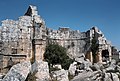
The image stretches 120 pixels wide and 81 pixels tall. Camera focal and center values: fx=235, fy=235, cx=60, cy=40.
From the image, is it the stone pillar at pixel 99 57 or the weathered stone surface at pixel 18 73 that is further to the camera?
the stone pillar at pixel 99 57

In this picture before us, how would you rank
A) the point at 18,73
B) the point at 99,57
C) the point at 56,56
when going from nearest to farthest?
the point at 18,73 < the point at 56,56 < the point at 99,57

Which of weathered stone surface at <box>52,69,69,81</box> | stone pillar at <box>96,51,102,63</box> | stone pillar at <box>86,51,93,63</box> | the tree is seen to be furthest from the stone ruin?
weathered stone surface at <box>52,69,69,81</box>

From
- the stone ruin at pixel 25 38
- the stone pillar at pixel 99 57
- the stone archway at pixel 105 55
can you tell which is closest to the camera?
the stone ruin at pixel 25 38

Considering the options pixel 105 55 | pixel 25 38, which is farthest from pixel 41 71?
pixel 105 55

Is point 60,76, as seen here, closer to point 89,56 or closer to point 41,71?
point 41,71

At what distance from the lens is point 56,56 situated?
2727 cm

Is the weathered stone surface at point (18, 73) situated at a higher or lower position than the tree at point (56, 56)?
lower

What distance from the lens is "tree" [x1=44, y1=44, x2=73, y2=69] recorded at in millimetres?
27188

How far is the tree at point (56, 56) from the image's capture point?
2719 centimetres

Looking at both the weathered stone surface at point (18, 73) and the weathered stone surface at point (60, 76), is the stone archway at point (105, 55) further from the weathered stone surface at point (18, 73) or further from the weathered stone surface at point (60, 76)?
the weathered stone surface at point (18, 73)

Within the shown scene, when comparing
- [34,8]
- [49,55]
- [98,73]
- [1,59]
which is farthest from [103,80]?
[34,8]

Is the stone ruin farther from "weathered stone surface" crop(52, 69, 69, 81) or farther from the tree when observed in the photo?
"weathered stone surface" crop(52, 69, 69, 81)

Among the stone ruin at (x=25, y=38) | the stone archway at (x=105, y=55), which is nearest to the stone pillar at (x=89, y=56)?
the stone archway at (x=105, y=55)

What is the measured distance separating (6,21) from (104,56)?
48.5ft
